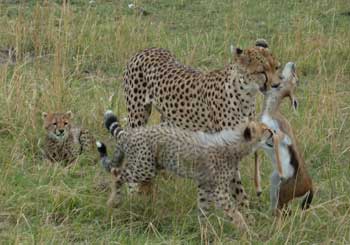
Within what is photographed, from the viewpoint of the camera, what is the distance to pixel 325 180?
5395mm

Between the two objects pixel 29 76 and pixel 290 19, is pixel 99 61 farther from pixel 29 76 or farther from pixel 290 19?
pixel 290 19

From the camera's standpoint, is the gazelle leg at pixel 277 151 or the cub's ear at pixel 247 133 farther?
the cub's ear at pixel 247 133

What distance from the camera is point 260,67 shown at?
4.96 m

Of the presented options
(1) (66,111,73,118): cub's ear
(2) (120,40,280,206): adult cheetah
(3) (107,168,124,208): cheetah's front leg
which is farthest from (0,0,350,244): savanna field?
(2) (120,40,280,206): adult cheetah

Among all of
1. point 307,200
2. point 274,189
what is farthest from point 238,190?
point 307,200

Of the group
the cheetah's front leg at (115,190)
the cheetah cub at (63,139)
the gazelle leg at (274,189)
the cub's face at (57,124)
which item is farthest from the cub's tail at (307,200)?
the cub's face at (57,124)

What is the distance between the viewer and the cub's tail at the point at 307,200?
4.81 metres

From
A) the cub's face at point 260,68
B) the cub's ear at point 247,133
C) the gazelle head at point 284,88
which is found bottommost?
the cub's ear at point 247,133

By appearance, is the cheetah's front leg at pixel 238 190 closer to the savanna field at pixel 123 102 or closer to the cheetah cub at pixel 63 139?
the savanna field at pixel 123 102

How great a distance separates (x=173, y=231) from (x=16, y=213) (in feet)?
2.48

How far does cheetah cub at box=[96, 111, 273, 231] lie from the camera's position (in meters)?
4.73

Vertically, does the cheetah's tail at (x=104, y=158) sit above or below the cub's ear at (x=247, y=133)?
below

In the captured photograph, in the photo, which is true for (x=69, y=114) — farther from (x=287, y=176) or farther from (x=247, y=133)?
(x=287, y=176)

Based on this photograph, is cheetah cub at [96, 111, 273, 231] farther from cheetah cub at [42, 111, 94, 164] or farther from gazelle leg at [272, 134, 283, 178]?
cheetah cub at [42, 111, 94, 164]
